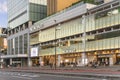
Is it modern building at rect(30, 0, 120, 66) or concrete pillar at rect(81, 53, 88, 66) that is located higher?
modern building at rect(30, 0, 120, 66)

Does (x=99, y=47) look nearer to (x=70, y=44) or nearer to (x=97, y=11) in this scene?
(x=97, y=11)

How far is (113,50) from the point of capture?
7494cm

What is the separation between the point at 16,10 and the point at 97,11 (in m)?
69.4

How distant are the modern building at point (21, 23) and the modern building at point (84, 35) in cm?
1475

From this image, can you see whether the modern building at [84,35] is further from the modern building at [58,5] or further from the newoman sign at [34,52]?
the newoman sign at [34,52]

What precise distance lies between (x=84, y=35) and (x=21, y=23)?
56492 mm

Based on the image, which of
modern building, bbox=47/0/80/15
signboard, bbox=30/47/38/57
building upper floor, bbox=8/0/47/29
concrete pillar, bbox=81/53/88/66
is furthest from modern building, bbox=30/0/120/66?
building upper floor, bbox=8/0/47/29

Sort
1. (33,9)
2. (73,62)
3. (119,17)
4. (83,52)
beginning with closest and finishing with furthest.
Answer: (119,17)
(83,52)
(73,62)
(33,9)

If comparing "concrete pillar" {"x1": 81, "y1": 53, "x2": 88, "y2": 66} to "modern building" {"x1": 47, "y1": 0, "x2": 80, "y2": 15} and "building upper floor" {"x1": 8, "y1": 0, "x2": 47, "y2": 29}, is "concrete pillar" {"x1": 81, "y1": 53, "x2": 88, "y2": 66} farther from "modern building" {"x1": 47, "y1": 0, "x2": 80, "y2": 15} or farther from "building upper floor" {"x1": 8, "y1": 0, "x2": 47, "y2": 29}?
"building upper floor" {"x1": 8, "y1": 0, "x2": 47, "y2": 29}

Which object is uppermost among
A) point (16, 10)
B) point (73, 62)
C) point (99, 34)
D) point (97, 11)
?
point (16, 10)

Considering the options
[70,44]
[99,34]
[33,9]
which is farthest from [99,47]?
[33,9]

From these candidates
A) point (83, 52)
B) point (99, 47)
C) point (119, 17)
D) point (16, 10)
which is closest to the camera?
point (119, 17)

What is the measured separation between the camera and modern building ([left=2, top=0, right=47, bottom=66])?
129m

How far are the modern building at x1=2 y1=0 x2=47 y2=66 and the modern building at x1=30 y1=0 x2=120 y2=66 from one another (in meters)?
14.8
